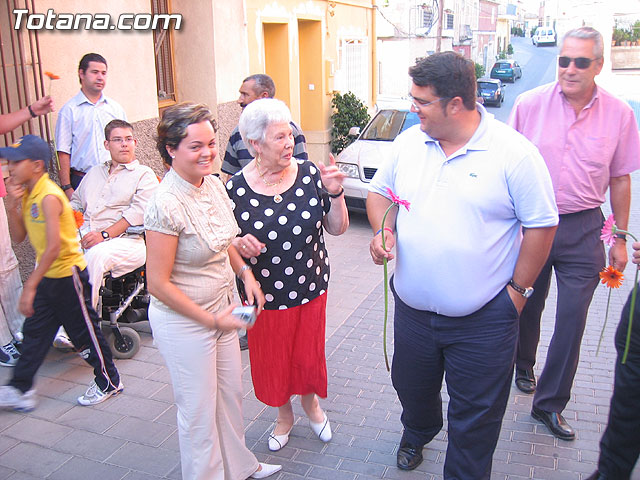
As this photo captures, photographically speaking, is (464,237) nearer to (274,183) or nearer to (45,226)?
(274,183)

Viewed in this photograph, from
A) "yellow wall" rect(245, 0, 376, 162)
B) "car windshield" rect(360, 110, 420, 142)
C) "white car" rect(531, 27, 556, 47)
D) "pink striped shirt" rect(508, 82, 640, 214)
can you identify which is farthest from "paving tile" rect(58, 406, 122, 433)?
"white car" rect(531, 27, 556, 47)

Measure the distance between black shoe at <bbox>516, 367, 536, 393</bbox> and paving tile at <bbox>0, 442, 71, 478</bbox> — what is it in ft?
9.45

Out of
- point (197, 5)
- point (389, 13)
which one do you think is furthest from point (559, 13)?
point (197, 5)

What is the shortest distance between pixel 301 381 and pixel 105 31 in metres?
4.72

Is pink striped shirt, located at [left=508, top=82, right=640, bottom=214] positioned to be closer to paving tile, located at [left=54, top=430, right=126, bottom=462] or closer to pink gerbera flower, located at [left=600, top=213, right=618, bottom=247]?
pink gerbera flower, located at [left=600, top=213, right=618, bottom=247]

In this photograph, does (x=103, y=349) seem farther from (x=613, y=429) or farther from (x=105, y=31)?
(x=105, y=31)

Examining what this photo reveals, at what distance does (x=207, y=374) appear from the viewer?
2986 millimetres

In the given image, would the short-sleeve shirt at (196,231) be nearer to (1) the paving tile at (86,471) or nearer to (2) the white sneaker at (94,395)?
(1) the paving tile at (86,471)

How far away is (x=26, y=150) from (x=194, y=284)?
1.64 meters

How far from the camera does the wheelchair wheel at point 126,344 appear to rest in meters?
4.92

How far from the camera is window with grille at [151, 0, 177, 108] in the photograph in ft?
27.5

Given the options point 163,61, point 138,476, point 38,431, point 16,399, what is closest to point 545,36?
point 163,61

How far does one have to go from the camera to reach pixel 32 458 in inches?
145

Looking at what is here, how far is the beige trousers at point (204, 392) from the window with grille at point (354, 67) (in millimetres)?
11551
